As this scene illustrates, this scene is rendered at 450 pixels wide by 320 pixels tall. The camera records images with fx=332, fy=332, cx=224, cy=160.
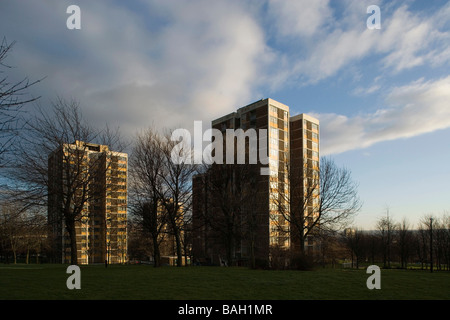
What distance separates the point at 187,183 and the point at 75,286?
68.7ft

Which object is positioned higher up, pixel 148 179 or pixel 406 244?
pixel 148 179

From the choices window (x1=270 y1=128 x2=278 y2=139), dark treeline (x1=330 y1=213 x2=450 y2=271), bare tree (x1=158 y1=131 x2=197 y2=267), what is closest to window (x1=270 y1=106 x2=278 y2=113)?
window (x1=270 y1=128 x2=278 y2=139)

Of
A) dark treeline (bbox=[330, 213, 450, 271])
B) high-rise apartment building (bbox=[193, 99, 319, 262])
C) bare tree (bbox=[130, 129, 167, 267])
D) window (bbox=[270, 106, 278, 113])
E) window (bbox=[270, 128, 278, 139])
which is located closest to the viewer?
bare tree (bbox=[130, 129, 167, 267])

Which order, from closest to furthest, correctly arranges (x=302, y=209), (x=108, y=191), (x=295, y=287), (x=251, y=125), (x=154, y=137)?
(x=295, y=287) < (x=108, y=191) < (x=154, y=137) < (x=302, y=209) < (x=251, y=125)

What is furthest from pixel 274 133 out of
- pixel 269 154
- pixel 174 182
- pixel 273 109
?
pixel 174 182

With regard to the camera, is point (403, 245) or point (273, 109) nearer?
point (403, 245)

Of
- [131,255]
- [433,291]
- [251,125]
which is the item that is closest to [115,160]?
[433,291]

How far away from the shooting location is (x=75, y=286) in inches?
516

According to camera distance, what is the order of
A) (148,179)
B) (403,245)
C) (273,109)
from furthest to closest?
(273,109) < (403,245) < (148,179)

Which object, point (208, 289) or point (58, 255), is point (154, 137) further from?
point (58, 255)

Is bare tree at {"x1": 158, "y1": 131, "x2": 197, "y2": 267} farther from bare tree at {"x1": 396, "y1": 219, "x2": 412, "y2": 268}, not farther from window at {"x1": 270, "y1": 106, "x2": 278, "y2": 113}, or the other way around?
window at {"x1": 270, "y1": 106, "x2": 278, "y2": 113}

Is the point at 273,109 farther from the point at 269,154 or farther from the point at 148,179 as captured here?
the point at 148,179

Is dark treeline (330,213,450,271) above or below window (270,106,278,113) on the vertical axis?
below

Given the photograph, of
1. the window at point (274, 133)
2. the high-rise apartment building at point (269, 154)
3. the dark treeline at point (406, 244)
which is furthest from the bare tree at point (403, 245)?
the window at point (274, 133)
